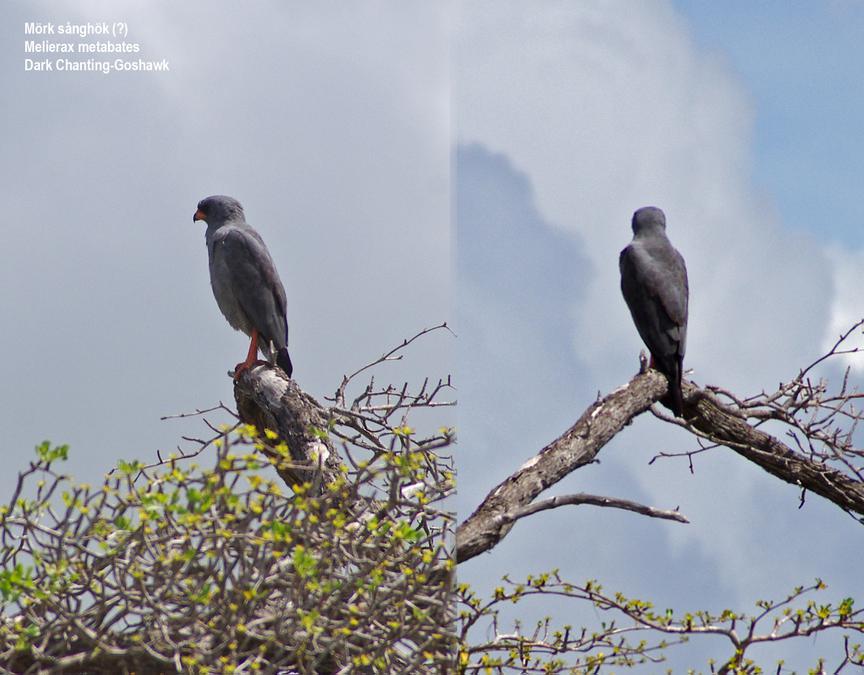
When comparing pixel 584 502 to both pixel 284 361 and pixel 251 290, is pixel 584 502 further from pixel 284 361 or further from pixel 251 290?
pixel 251 290

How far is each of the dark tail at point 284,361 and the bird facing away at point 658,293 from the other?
1652 millimetres

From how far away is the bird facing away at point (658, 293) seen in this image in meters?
4.64

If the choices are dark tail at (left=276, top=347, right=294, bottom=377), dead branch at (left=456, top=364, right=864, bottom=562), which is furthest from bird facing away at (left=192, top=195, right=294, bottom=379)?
dead branch at (left=456, top=364, right=864, bottom=562)

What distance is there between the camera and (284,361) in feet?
16.2

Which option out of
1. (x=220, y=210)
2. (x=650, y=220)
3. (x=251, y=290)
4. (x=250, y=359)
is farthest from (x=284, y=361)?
(x=650, y=220)

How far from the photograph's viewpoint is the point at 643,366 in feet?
14.8

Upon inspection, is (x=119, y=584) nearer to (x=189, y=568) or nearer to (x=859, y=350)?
(x=189, y=568)

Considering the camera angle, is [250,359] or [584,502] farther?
[250,359]

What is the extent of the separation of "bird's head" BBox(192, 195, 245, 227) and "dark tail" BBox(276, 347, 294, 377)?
901 millimetres

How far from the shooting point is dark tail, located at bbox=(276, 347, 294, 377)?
489 cm

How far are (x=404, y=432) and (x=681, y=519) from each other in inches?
42.0

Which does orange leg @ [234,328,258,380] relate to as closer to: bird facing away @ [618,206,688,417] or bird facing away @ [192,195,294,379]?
bird facing away @ [192,195,294,379]

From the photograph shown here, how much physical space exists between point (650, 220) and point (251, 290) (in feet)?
6.62

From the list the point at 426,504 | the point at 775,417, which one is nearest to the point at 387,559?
the point at 426,504
